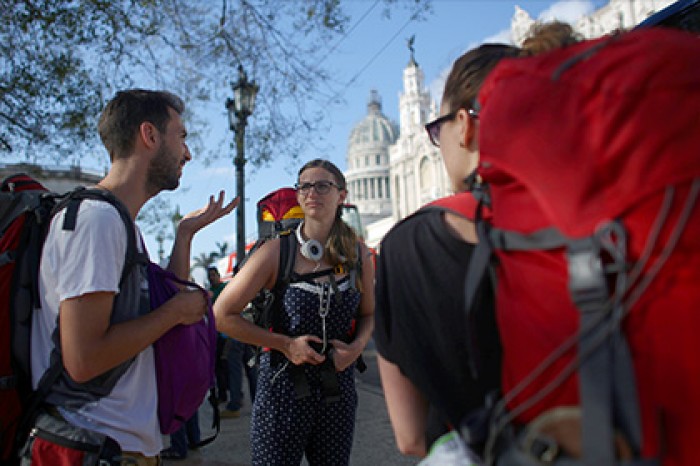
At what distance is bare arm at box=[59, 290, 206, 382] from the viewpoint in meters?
1.84

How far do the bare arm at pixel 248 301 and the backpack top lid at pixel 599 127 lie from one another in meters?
1.98

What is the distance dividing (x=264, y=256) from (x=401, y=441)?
1.74m

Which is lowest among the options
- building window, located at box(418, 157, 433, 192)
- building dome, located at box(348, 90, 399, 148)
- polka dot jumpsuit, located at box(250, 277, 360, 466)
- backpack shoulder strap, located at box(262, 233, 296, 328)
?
polka dot jumpsuit, located at box(250, 277, 360, 466)

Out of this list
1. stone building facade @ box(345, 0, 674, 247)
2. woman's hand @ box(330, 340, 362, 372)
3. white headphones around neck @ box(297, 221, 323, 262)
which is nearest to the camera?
woman's hand @ box(330, 340, 362, 372)

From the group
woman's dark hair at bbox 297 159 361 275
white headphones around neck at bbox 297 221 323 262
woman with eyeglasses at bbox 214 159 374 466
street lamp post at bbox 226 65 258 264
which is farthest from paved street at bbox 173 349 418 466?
white headphones around neck at bbox 297 221 323 262

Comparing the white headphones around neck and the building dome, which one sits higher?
the building dome

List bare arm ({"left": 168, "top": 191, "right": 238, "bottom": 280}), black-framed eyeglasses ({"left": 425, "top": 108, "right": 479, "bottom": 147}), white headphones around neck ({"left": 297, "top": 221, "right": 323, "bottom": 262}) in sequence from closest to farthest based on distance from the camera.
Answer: black-framed eyeglasses ({"left": 425, "top": 108, "right": 479, "bottom": 147}) → bare arm ({"left": 168, "top": 191, "right": 238, "bottom": 280}) → white headphones around neck ({"left": 297, "top": 221, "right": 323, "bottom": 262})

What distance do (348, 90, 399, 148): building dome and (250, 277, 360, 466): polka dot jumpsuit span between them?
102 metres

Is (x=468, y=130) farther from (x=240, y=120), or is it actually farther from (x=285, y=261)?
(x=240, y=120)

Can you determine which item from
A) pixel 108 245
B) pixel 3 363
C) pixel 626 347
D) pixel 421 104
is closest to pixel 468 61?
pixel 626 347

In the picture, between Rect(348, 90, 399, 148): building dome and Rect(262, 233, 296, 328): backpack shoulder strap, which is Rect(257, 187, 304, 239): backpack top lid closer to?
Rect(262, 233, 296, 328): backpack shoulder strap

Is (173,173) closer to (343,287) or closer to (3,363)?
(3,363)

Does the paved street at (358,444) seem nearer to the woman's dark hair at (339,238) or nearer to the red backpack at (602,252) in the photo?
the woman's dark hair at (339,238)

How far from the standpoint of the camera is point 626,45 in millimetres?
1085
